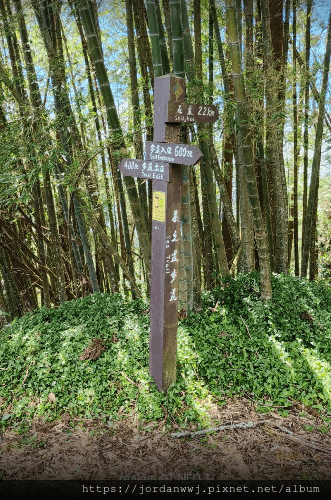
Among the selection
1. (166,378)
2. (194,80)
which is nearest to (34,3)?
(194,80)

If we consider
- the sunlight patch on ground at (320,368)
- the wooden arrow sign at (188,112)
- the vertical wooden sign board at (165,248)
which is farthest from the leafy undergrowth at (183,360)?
the wooden arrow sign at (188,112)

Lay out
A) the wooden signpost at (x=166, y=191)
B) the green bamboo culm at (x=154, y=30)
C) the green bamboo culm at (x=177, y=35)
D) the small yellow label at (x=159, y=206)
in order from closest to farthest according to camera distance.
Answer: the wooden signpost at (x=166, y=191) < the small yellow label at (x=159, y=206) < the green bamboo culm at (x=177, y=35) < the green bamboo culm at (x=154, y=30)

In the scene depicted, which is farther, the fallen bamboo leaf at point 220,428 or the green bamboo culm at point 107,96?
the green bamboo culm at point 107,96

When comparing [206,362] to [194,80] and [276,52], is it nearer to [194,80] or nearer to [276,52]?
[194,80]

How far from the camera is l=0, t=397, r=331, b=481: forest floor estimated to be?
251cm

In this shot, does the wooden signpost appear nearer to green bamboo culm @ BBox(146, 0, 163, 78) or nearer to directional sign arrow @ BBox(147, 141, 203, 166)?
directional sign arrow @ BBox(147, 141, 203, 166)

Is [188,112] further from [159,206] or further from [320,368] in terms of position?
[320,368]

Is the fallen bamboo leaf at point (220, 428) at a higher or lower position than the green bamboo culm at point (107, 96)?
lower

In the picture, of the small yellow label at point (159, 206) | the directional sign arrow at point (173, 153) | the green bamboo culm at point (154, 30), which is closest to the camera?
the directional sign arrow at point (173, 153)

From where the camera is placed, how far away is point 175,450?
8.80 feet

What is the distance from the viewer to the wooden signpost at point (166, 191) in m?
2.67

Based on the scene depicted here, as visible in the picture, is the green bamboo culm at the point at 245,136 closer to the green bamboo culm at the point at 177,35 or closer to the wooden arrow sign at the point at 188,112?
the green bamboo culm at the point at 177,35

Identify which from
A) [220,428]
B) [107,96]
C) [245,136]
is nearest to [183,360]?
[220,428]

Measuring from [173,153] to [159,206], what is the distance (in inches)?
15.3
